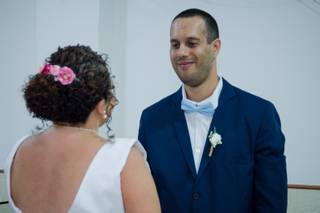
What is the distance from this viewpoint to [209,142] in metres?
1.43

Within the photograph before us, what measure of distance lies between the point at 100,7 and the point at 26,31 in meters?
0.73

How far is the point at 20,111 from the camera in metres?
2.86

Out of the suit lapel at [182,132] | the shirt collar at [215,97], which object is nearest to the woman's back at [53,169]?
the suit lapel at [182,132]

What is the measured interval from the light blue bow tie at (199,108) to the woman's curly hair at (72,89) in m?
0.54

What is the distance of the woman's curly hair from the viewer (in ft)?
3.38

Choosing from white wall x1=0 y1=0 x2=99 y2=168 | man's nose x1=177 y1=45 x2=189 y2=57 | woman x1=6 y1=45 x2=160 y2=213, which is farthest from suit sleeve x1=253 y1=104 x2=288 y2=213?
white wall x1=0 y1=0 x2=99 y2=168

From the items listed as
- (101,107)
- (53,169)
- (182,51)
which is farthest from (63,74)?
(182,51)

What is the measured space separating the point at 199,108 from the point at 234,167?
11.6 inches

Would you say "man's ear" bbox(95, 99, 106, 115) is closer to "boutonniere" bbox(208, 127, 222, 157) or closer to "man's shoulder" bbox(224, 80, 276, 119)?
"boutonniere" bbox(208, 127, 222, 157)

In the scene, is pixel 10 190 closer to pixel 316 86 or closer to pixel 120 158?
pixel 120 158

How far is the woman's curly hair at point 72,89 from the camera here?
1030 mm

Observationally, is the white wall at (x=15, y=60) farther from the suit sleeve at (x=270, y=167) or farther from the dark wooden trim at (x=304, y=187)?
the dark wooden trim at (x=304, y=187)

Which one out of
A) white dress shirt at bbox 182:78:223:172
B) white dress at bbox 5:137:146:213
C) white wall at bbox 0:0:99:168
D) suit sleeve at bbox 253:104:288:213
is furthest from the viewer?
white wall at bbox 0:0:99:168

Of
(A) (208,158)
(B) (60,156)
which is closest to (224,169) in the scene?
(A) (208,158)
